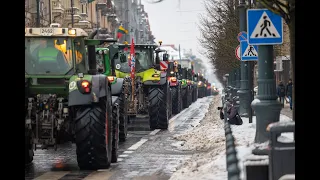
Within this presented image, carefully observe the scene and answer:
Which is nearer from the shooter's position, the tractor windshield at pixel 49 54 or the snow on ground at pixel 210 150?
the snow on ground at pixel 210 150

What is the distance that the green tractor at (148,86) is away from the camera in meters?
23.8

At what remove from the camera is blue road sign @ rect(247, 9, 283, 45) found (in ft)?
40.9

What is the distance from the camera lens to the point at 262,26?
12.6m

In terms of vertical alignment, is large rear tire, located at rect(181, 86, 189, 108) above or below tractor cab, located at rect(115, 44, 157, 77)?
below

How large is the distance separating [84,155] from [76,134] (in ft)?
1.36

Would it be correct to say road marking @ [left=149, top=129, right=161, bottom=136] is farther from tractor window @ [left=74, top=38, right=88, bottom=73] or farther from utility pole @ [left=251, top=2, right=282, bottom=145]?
utility pole @ [left=251, top=2, right=282, bottom=145]

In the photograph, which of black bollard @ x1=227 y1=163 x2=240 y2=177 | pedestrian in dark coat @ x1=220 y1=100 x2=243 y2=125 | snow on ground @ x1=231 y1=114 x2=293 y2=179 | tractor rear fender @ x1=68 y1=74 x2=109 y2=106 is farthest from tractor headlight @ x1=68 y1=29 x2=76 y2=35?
black bollard @ x1=227 y1=163 x2=240 y2=177

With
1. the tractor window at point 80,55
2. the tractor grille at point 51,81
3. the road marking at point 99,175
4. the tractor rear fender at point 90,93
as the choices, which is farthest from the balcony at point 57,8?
the road marking at point 99,175

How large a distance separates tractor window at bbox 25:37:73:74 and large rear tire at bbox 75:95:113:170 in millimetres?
1162

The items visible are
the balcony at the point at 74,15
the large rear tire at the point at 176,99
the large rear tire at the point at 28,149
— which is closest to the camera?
the large rear tire at the point at 28,149

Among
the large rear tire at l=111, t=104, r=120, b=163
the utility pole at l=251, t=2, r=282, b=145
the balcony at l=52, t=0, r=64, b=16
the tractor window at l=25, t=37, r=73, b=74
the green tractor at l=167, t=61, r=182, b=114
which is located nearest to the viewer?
the utility pole at l=251, t=2, r=282, b=145

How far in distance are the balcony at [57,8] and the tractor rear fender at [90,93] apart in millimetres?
44605

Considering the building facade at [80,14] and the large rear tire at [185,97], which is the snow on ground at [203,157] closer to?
the building facade at [80,14]
